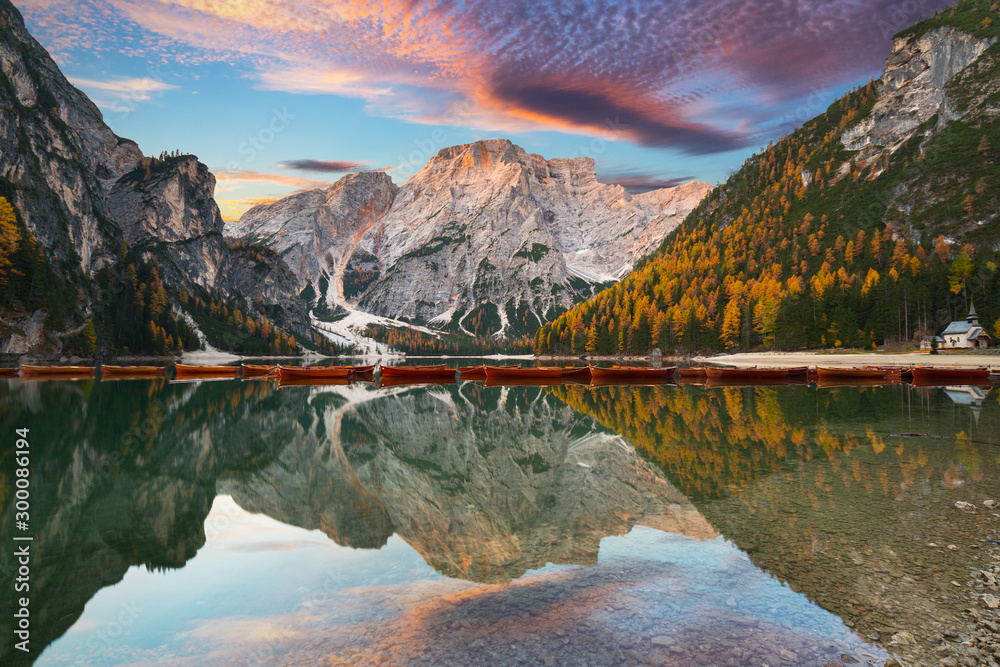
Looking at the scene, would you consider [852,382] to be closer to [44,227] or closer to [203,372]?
[203,372]

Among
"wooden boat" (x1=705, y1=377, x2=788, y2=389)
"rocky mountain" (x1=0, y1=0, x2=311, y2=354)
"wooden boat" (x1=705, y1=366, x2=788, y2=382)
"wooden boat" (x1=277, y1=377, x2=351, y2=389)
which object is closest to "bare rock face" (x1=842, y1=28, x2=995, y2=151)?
"wooden boat" (x1=705, y1=366, x2=788, y2=382)

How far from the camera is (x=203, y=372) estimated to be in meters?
94.2

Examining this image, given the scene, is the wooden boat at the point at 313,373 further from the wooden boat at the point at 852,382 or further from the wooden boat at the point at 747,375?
the wooden boat at the point at 852,382

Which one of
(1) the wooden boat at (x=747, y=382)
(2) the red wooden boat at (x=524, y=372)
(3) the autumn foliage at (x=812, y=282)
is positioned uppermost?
(3) the autumn foliage at (x=812, y=282)

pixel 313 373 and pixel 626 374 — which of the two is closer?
pixel 626 374

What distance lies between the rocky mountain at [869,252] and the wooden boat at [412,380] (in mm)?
83782

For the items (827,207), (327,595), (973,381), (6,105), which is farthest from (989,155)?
(6,105)

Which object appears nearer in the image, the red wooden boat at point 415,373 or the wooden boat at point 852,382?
the wooden boat at point 852,382

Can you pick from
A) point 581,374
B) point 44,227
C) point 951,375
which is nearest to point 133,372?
point 581,374

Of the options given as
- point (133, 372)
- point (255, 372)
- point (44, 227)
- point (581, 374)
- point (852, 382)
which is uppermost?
point (44, 227)

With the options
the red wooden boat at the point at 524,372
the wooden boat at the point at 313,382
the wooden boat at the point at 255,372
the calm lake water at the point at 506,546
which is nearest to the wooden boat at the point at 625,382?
the red wooden boat at the point at 524,372

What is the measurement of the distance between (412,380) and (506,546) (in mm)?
72817

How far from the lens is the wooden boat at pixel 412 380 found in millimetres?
81938

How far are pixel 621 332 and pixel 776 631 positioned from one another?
15415 cm
